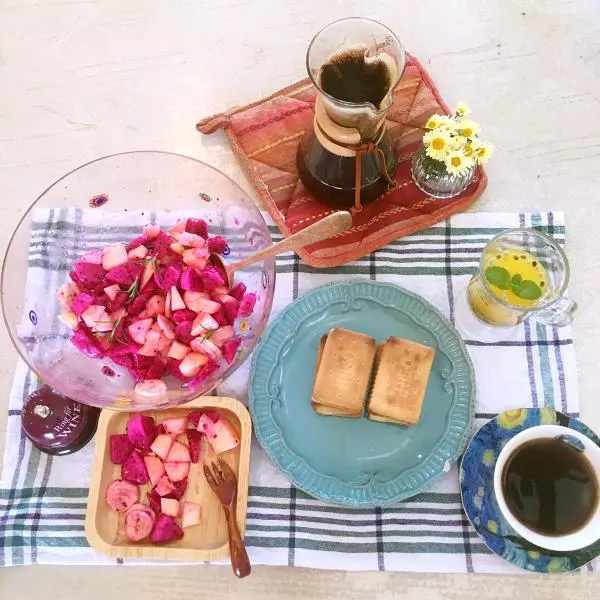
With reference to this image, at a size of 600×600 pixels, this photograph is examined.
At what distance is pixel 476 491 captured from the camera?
40.9 inches

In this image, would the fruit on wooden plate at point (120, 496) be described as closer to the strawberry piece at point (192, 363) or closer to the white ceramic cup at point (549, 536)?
the strawberry piece at point (192, 363)

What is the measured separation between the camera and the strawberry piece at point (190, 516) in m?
1.05

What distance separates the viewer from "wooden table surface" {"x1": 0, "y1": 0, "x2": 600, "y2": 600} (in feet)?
4.11

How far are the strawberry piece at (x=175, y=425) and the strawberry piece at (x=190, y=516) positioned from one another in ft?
0.40

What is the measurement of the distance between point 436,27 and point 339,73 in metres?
0.42

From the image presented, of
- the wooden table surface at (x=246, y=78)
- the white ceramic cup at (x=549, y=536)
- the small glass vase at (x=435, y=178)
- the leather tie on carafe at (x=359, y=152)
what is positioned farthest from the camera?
the wooden table surface at (x=246, y=78)

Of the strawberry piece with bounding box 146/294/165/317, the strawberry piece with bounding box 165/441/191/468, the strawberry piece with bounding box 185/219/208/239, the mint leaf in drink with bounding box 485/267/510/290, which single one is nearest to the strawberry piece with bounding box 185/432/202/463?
the strawberry piece with bounding box 165/441/191/468

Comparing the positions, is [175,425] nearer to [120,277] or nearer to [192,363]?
[192,363]

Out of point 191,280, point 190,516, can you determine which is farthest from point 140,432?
point 191,280

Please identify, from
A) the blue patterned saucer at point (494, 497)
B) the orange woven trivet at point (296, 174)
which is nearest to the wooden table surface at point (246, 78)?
the orange woven trivet at point (296, 174)

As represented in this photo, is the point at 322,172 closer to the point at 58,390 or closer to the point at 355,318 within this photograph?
the point at 355,318

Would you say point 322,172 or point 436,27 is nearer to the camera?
point 322,172

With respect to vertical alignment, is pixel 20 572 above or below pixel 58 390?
below

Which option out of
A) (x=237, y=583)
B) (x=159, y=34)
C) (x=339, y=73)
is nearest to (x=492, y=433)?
(x=237, y=583)
